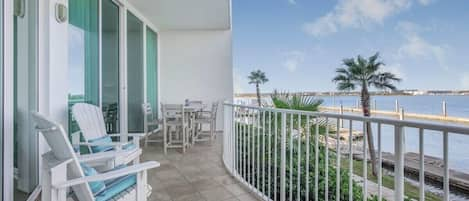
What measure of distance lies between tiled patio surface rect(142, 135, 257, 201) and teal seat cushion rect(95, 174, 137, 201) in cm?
90

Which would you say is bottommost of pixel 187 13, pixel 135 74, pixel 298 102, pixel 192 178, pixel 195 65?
pixel 192 178

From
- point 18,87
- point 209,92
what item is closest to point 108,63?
point 18,87

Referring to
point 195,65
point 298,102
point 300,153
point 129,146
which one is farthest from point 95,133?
point 195,65

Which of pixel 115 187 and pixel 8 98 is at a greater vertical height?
pixel 8 98

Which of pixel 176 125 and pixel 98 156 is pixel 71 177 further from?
pixel 176 125

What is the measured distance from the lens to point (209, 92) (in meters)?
7.71

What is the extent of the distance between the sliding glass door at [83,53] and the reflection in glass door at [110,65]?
373 mm

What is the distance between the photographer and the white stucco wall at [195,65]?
25.3 ft

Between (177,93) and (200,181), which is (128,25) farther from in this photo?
(200,181)

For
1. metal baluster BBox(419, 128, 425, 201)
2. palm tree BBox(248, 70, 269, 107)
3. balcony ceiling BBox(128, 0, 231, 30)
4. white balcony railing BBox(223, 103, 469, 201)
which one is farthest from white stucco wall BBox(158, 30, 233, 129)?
palm tree BBox(248, 70, 269, 107)

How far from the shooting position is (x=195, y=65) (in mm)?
7730

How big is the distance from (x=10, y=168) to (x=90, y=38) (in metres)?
2.03

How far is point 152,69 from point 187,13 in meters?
1.60

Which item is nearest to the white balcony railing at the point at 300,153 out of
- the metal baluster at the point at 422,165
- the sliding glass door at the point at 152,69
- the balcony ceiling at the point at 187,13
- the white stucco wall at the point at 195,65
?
the metal baluster at the point at 422,165
